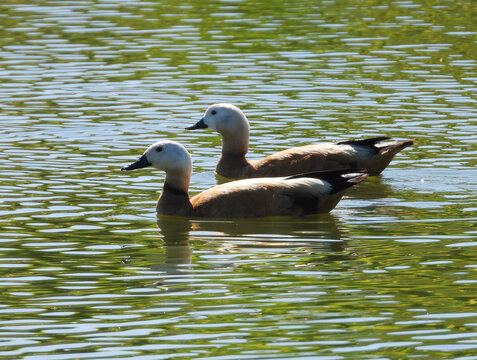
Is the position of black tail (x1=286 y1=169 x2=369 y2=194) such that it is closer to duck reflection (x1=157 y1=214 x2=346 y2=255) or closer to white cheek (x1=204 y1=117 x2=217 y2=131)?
duck reflection (x1=157 y1=214 x2=346 y2=255)

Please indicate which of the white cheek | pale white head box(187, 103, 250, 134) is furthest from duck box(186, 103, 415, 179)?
the white cheek

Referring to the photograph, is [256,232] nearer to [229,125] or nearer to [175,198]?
[175,198]

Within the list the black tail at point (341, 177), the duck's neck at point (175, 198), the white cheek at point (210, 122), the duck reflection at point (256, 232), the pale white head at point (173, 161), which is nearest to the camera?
the duck reflection at point (256, 232)

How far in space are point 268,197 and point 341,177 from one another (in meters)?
0.78

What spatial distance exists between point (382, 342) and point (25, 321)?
2675mm

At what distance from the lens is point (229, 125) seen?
15.7m

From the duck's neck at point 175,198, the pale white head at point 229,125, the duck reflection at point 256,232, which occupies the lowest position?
the duck reflection at point 256,232

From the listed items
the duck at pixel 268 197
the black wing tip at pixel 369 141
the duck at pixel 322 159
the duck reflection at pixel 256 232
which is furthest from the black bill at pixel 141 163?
the black wing tip at pixel 369 141

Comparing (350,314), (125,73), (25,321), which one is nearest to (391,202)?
(350,314)

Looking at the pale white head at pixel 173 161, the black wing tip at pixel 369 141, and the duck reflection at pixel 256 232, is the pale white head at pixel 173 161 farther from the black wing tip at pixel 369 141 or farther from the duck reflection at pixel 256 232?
the black wing tip at pixel 369 141

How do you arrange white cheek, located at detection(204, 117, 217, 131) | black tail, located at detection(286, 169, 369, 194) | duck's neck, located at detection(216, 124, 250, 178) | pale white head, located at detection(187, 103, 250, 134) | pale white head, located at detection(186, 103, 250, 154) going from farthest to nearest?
→ white cheek, located at detection(204, 117, 217, 131) < pale white head, located at detection(187, 103, 250, 134) < pale white head, located at detection(186, 103, 250, 154) < duck's neck, located at detection(216, 124, 250, 178) < black tail, located at detection(286, 169, 369, 194)

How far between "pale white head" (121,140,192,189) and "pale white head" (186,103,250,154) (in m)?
2.06

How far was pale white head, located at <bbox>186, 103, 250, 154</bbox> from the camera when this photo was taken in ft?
50.7

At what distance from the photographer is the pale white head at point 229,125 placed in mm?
15461
